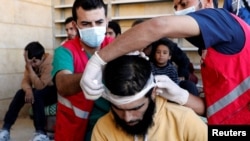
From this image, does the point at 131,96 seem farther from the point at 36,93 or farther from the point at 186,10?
the point at 36,93

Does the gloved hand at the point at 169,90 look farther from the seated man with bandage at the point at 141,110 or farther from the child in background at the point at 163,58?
the child in background at the point at 163,58

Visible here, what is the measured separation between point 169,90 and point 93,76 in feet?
1.23

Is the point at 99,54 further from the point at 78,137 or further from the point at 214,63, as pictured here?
the point at 78,137

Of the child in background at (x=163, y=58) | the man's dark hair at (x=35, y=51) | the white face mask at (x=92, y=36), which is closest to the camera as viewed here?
the white face mask at (x=92, y=36)

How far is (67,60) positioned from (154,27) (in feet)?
2.01

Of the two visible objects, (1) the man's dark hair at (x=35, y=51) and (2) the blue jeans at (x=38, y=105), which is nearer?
(2) the blue jeans at (x=38, y=105)

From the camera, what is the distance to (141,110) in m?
1.42

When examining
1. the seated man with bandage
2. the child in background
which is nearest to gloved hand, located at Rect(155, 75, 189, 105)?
the seated man with bandage

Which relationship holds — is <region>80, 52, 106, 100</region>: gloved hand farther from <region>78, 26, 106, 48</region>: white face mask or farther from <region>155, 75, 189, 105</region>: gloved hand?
<region>78, 26, 106, 48</region>: white face mask

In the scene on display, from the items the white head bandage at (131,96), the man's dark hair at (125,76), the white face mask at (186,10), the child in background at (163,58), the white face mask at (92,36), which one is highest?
the white face mask at (186,10)

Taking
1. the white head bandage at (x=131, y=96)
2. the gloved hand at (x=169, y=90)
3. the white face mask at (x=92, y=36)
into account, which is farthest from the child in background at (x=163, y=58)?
the white head bandage at (x=131, y=96)

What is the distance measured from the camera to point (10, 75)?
178 inches

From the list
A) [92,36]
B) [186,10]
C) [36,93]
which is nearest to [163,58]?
[36,93]

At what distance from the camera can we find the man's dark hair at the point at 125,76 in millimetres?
1334
